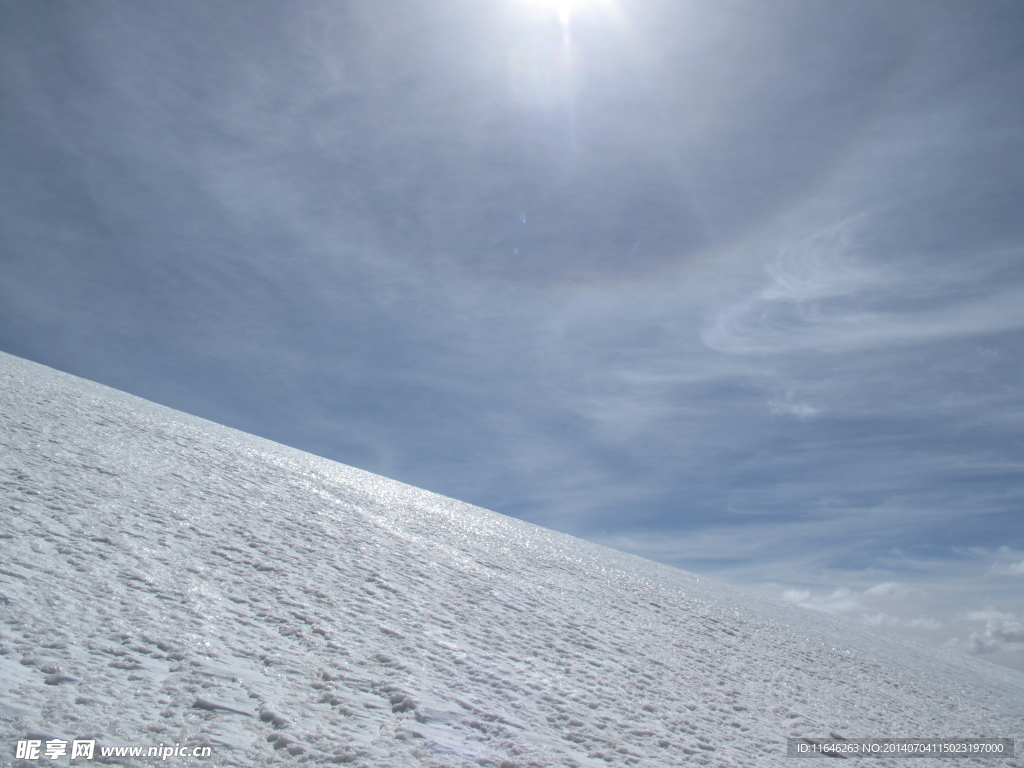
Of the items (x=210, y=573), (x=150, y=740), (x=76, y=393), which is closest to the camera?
(x=150, y=740)

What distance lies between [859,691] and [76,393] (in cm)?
920

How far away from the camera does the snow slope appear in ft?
6.29

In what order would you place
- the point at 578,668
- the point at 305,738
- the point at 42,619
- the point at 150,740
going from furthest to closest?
the point at 578,668 < the point at 42,619 < the point at 305,738 < the point at 150,740

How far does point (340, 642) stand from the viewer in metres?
2.71

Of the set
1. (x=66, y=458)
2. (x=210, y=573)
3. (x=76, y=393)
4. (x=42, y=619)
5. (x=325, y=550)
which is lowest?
(x=42, y=619)

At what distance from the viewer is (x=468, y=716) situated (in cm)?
233

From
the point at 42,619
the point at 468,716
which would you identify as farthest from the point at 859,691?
the point at 42,619

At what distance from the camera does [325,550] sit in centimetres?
412

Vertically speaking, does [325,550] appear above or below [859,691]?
above

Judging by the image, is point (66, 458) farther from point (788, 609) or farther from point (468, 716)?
point (788, 609)

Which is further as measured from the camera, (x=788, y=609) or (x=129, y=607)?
(x=788, y=609)

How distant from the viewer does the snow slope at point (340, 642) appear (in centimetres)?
192

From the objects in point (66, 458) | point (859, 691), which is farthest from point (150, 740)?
point (859, 691)

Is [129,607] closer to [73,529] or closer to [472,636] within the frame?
[73,529]
